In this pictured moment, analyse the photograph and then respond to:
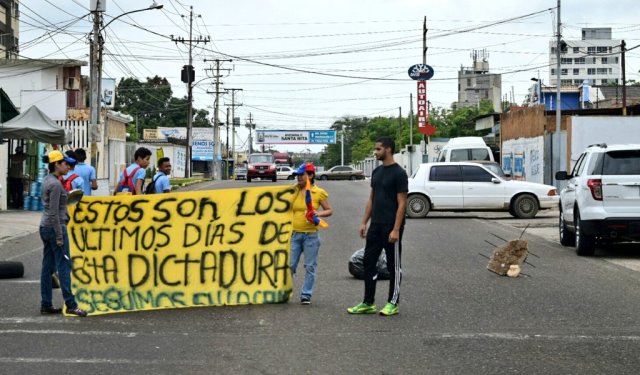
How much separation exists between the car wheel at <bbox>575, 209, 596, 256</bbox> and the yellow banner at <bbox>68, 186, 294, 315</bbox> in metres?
6.92

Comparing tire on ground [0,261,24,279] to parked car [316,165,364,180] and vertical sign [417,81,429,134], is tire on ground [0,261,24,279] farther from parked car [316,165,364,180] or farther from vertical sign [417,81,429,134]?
parked car [316,165,364,180]

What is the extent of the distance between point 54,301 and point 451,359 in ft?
17.3

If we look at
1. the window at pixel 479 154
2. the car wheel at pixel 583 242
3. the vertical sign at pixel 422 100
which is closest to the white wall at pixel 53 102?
the vertical sign at pixel 422 100

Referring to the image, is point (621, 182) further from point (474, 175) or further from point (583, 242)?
point (474, 175)

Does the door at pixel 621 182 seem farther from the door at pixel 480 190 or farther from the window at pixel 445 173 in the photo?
the window at pixel 445 173

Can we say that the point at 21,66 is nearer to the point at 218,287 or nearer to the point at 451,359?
the point at 218,287

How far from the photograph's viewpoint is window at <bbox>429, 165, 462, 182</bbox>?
2486 cm

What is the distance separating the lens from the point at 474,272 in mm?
12977

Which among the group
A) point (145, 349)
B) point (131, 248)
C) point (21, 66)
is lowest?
point (145, 349)

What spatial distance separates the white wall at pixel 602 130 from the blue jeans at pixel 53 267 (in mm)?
22448

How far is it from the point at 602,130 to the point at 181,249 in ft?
72.5

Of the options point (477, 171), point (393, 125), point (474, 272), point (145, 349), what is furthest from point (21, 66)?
point (393, 125)

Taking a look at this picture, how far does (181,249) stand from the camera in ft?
32.2

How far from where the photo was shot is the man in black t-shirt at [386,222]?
9.09m
